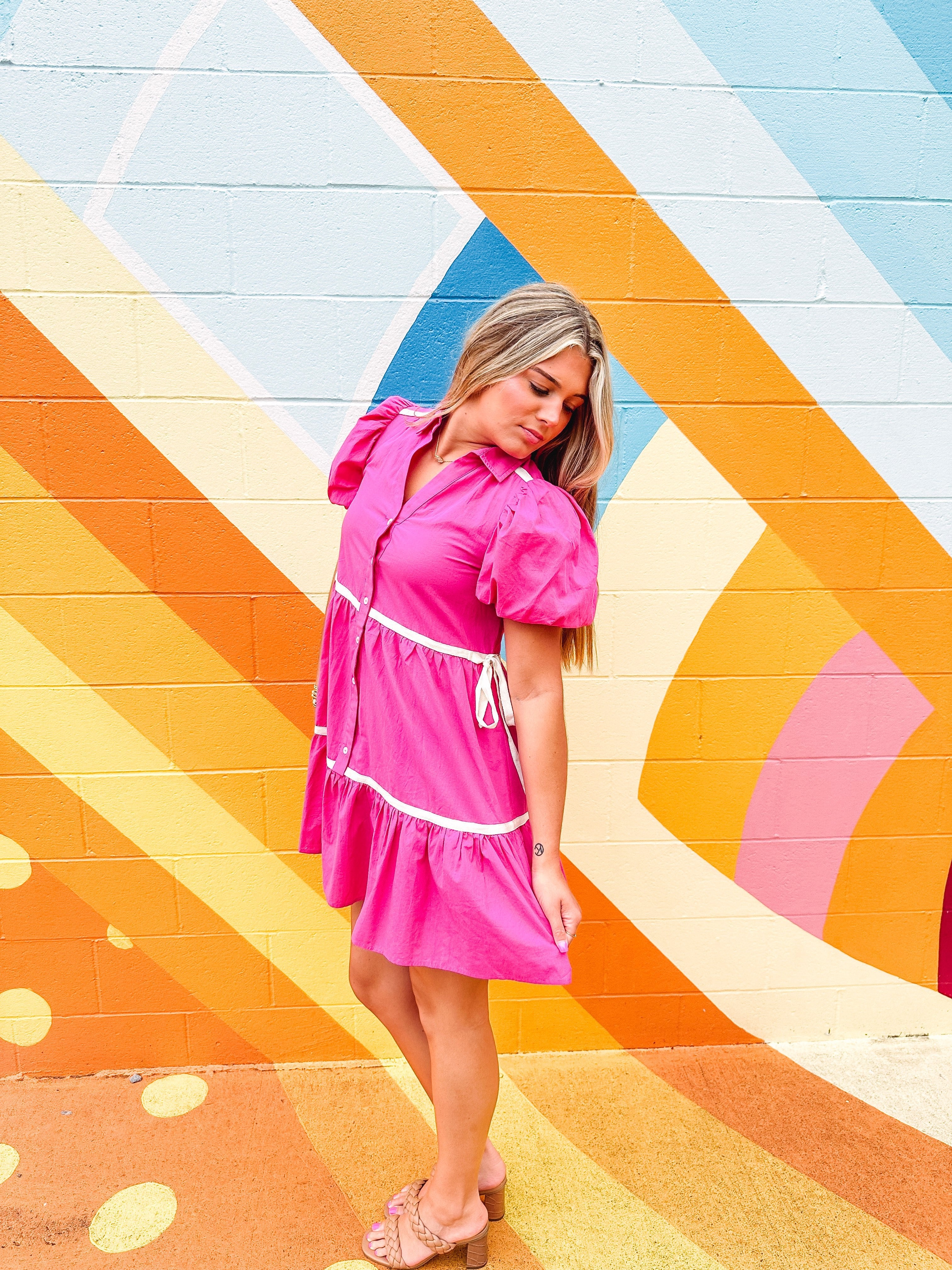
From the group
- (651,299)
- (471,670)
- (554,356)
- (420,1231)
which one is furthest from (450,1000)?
(651,299)

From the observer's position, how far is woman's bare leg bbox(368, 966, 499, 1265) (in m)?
1.64

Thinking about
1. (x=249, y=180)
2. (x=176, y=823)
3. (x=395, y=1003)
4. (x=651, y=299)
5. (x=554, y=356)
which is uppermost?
(x=249, y=180)

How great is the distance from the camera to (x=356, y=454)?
1.72m

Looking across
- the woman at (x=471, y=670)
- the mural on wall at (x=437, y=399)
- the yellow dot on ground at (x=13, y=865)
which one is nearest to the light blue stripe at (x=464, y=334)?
the mural on wall at (x=437, y=399)

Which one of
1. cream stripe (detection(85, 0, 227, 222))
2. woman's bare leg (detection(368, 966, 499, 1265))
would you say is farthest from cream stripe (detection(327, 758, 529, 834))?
cream stripe (detection(85, 0, 227, 222))

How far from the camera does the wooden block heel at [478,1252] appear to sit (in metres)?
1.75

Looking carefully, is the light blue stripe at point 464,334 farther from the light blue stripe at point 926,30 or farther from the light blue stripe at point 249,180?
the light blue stripe at point 926,30

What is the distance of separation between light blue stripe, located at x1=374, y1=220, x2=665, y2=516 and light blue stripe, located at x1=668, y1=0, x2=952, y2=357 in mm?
574

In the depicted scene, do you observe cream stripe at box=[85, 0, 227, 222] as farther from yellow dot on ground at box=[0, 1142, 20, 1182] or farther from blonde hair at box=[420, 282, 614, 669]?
yellow dot on ground at box=[0, 1142, 20, 1182]

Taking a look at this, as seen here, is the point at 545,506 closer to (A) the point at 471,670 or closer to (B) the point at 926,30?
(A) the point at 471,670

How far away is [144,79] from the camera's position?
1861 mm

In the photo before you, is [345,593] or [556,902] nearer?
[556,902]

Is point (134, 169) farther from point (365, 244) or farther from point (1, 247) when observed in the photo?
point (365, 244)

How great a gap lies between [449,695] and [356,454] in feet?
1.68
